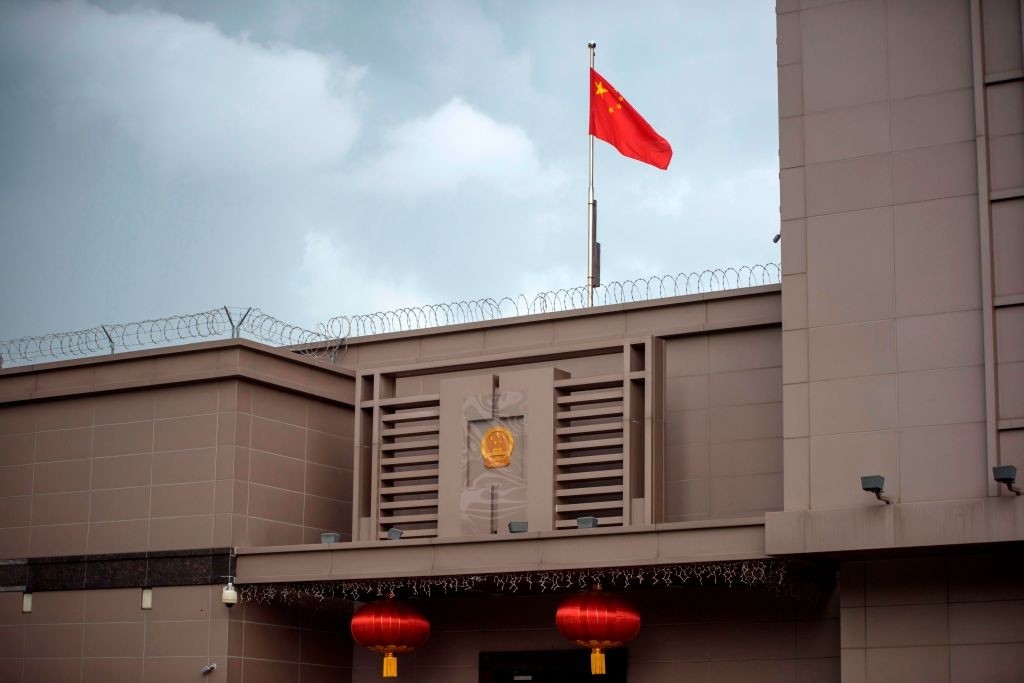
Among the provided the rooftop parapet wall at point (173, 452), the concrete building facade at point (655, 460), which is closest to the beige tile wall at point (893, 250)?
the concrete building facade at point (655, 460)

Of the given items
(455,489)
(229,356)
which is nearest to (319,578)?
(455,489)

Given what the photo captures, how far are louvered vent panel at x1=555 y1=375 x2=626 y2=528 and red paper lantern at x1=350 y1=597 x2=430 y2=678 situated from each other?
1.89m

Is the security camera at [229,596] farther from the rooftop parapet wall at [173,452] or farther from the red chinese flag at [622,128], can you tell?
the red chinese flag at [622,128]

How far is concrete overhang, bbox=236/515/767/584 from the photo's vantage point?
13.7 m

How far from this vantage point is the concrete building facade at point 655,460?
42.8 ft

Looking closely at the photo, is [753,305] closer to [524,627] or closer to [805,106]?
[805,106]

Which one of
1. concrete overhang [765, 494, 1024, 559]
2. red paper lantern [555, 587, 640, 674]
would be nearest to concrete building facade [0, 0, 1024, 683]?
concrete overhang [765, 494, 1024, 559]

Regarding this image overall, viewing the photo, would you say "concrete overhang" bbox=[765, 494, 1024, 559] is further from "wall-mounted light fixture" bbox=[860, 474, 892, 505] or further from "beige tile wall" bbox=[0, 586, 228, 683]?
"beige tile wall" bbox=[0, 586, 228, 683]

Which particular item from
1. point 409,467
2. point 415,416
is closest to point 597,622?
point 409,467

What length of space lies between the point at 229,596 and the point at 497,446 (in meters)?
3.25

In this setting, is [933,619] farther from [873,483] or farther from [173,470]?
[173,470]

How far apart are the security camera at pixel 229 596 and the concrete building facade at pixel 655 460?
243mm

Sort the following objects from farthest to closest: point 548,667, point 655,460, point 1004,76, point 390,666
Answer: point 548,667 → point 390,666 → point 655,460 → point 1004,76

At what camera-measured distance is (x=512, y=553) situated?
14.7 metres
